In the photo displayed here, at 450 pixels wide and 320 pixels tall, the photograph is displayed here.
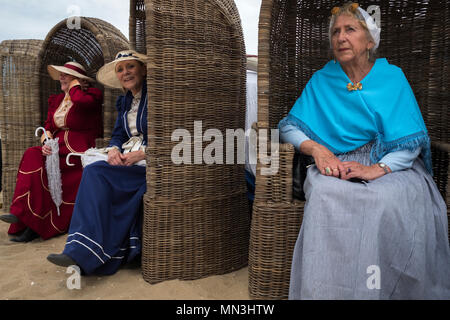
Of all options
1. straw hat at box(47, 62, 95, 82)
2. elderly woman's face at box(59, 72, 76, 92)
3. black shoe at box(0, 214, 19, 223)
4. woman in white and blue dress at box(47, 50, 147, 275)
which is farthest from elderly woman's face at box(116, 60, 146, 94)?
black shoe at box(0, 214, 19, 223)

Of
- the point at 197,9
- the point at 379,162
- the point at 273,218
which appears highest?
the point at 197,9

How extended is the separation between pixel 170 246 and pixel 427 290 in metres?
1.44

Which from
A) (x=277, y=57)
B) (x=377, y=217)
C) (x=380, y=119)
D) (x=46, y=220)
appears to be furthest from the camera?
(x=46, y=220)

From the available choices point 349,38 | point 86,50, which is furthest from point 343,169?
point 86,50

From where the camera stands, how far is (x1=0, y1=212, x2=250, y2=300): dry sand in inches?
82.6

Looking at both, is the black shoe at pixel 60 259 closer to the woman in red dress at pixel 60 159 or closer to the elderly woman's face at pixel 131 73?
the woman in red dress at pixel 60 159

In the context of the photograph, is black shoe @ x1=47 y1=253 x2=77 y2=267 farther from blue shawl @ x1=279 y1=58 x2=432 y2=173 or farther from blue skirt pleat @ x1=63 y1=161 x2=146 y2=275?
blue shawl @ x1=279 y1=58 x2=432 y2=173

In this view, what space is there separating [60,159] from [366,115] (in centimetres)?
262

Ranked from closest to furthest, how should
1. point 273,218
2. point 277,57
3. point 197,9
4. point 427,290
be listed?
point 427,290 → point 273,218 → point 197,9 → point 277,57

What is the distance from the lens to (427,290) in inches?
68.2

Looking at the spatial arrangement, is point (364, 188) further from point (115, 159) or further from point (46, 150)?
point (46, 150)

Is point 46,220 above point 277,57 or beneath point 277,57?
beneath
